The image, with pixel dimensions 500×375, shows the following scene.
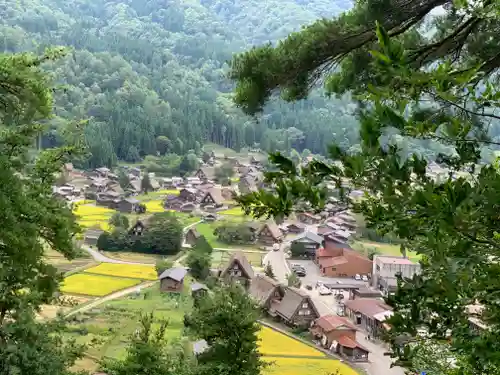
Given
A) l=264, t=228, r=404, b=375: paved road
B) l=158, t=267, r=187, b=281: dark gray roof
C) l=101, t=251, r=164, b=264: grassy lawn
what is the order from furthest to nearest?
1. l=101, t=251, r=164, b=264: grassy lawn
2. l=158, t=267, r=187, b=281: dark gray roof
3. l=264, t=228, r=404, b=375: paved road

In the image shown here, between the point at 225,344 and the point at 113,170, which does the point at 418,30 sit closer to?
the point at 225,344

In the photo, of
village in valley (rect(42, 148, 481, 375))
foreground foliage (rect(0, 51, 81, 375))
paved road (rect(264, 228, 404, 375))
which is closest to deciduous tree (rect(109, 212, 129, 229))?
village in valley (rect(42, 148, 481, 375))

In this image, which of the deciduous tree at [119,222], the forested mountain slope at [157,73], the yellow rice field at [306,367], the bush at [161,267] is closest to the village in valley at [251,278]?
the yellow rice field at [306,367]

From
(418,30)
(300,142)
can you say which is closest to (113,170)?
(300,142)

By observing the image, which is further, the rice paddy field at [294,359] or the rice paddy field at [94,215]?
the rice paddy field at [94,215]

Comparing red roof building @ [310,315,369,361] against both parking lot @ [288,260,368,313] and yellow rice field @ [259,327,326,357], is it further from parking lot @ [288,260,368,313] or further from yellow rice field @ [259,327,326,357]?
parking lot @ [288,260,368,313]

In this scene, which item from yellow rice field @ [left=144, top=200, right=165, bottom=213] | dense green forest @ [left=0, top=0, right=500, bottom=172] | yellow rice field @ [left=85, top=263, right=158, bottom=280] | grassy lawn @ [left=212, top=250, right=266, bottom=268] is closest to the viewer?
yellow rice field @ [left=85, top=263, right=158, bottom=280]

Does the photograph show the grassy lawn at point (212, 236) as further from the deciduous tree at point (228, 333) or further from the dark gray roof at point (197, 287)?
the deciduous tree at point (228, 333)
